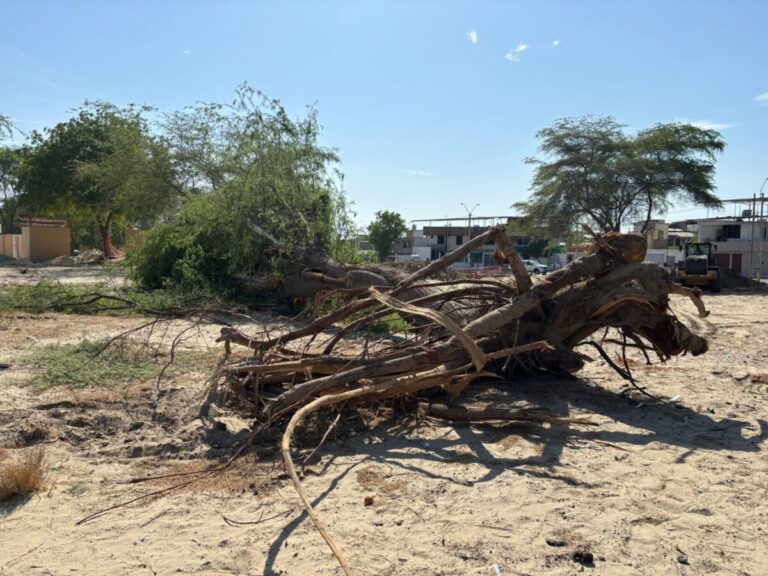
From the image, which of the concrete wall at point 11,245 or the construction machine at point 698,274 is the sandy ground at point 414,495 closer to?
the construction machine at point 698,274

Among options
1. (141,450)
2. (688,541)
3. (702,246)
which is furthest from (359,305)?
(702,246)

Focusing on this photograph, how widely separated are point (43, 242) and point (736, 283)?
121 ft

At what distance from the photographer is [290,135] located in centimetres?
1239

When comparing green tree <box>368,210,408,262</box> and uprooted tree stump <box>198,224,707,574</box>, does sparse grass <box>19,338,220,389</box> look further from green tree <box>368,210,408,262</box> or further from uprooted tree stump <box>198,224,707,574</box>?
green tree <box>368,210,408,262</box>

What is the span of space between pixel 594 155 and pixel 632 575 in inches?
1216

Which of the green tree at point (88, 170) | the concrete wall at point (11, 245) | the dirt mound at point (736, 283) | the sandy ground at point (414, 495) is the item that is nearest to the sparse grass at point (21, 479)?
the sandy ground at point (414, 495)

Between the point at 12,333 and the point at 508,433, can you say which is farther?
the point at 12,333

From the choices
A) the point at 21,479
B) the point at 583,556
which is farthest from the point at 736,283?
the point at 21,479

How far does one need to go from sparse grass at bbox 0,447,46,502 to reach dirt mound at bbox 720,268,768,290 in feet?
91.7

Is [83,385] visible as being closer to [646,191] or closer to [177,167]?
[177,167]

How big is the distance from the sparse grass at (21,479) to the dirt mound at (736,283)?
91.7 feet

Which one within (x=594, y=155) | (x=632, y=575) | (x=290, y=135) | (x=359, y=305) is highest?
(x=594, y=155)

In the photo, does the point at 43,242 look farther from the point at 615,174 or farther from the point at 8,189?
the point at 615,174

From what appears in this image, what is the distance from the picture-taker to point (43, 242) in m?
35.6
